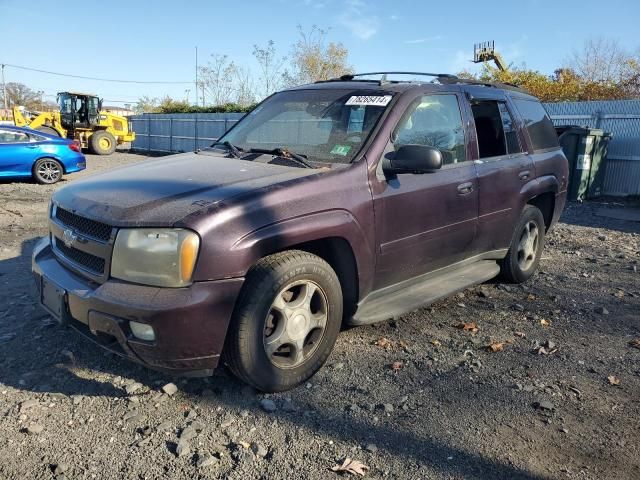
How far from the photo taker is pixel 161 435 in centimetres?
274

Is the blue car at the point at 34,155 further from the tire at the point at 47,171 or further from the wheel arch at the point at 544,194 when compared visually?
the wheel arch at the point at 544,194

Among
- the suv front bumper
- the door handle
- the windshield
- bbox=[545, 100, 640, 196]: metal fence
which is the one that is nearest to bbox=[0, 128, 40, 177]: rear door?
the windshield

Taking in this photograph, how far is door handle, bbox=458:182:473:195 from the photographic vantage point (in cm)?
407

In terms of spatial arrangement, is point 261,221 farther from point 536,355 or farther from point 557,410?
point 536,355

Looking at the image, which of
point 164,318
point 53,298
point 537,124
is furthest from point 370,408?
point 537,124

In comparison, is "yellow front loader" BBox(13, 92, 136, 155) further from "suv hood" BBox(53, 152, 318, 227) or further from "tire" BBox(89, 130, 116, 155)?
"suv hood" BBox(53, 152, 318, 227)

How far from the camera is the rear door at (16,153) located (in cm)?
1210

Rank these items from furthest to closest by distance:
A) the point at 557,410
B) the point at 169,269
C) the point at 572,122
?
the point at 572,122, the point at 557,410, the point at 169,269

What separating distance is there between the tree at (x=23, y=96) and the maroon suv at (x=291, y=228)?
75.7 metres

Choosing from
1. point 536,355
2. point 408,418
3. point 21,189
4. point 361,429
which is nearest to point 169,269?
point 361,429

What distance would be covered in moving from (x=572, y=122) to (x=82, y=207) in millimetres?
12619

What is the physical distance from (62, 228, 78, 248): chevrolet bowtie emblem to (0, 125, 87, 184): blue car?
1062 cm

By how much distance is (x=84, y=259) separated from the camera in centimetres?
305

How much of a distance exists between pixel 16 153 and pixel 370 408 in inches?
475
